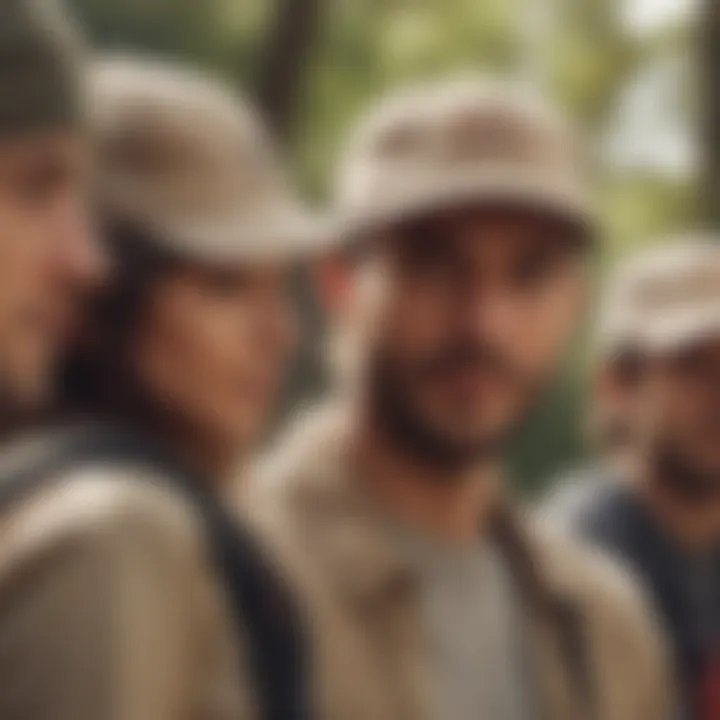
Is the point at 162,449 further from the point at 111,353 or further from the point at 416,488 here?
the point at 416,488

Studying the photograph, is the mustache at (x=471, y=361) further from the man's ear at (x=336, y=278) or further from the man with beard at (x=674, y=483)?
the man with beard at (x=674, y=483)

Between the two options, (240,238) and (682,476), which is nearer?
(240,238)

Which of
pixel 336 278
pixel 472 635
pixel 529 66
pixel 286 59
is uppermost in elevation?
pixel 529 66

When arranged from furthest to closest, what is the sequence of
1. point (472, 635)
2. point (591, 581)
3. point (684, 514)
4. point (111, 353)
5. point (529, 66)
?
point (529, 66) → point (684, 514) → point (591, 581) → point (472, 635) → point (111, 353)

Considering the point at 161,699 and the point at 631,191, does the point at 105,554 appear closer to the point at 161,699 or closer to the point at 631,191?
the point at 161,699

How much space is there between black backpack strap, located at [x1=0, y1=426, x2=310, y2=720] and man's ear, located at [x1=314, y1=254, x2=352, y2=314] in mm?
407

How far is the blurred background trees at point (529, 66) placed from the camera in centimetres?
291

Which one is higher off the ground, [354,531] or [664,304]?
[664,304]

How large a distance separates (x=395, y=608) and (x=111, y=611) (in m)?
0.41

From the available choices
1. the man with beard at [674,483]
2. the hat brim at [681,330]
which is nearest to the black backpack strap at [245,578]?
the man with beard at [674,483]

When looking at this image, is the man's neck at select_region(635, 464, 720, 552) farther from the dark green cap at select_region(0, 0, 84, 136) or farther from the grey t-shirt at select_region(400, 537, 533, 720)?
the dark green cap at select_region(0, 0, 84, 136)

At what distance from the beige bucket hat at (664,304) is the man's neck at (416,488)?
11.6 inches

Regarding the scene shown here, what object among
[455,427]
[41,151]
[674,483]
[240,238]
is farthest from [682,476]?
[41,151]

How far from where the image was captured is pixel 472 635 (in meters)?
1.16
